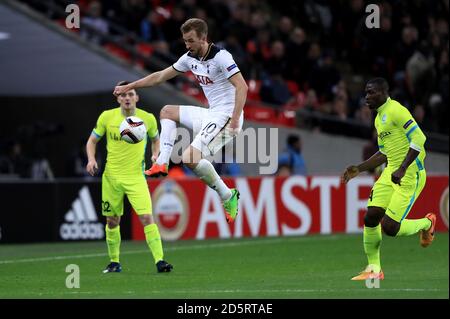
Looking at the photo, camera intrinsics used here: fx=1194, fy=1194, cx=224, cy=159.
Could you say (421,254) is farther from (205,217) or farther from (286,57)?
(286,57)

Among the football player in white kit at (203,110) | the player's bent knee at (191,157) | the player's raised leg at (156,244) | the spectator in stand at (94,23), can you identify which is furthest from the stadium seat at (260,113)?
the player's bent knee at (191,157)

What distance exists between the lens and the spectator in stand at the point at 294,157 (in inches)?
942

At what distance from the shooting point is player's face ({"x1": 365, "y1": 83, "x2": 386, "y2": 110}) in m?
14.1

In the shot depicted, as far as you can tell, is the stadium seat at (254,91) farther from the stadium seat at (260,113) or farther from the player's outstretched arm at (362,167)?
the player's outstretched arm at (362,167)

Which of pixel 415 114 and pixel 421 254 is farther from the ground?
pixel 415 114

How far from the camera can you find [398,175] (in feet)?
44.3

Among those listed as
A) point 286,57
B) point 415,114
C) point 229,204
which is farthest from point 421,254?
point 286,57

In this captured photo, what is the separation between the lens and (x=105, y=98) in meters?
26.9

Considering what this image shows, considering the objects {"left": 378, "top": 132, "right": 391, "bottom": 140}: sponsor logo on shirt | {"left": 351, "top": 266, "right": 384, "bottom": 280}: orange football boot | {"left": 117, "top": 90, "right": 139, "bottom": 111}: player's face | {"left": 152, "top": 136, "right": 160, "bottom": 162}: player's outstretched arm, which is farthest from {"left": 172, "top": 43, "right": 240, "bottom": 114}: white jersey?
{"left": 351, "top": 266, "right": 384, "bottom": 280}: orange football boot

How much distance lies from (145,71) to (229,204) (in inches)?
434

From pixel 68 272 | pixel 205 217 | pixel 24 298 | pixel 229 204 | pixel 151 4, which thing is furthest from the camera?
pixel 151 4

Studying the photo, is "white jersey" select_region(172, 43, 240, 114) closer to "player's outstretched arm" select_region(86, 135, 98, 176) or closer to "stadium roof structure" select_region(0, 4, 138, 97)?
"player's outstretched arm" select_region(86, 135, 98, 176)

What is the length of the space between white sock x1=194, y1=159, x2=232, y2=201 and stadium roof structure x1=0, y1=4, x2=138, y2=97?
10086 mm

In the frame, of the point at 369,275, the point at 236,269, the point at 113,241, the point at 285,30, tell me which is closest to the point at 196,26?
the point at 113,241
